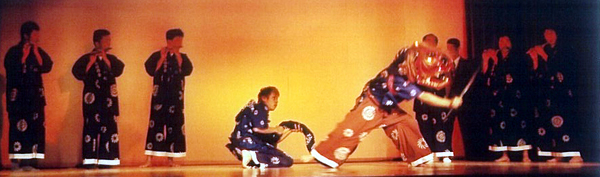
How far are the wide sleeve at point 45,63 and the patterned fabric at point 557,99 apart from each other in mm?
3737

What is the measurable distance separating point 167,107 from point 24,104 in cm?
104

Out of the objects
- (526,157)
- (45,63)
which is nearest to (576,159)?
(526,157)

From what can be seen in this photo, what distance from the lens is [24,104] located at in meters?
5.52

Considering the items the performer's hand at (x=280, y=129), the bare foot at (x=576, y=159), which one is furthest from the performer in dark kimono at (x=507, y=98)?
the performer's hand at (x=280, y=129)

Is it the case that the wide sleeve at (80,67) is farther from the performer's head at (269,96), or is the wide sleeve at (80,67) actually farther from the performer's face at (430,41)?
the performer's face at (430,41)

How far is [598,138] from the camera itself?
5910 millimetres

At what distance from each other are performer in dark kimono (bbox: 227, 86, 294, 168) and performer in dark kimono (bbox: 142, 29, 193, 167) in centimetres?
46

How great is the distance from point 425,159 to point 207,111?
6.16 feet

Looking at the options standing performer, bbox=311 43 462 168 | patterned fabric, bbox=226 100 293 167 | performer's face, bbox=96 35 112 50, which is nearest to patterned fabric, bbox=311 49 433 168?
standing performer, bbox=311 43 462 168

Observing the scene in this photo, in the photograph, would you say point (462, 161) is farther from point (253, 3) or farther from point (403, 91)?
point (253, 3)

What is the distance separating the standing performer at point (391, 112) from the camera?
5375mm

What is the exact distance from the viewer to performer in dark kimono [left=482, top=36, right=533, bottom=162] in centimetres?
600

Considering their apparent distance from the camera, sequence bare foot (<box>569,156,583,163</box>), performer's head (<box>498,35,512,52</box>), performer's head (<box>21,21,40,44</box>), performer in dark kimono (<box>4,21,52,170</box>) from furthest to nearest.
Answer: performer's head (<box>498,35,512,52</box>), bare foot (<box>569,156,583,163</box>), performer's head (<box>21,21,40,44</box>), performer in dark kimono (<box>4,21,52,170</box>)

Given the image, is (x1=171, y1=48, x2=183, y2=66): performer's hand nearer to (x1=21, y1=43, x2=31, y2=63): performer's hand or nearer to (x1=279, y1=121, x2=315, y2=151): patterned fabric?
(x1=279, y1=121, x2=315, y2=151): patterned fabric
